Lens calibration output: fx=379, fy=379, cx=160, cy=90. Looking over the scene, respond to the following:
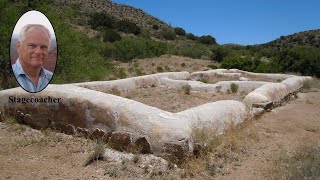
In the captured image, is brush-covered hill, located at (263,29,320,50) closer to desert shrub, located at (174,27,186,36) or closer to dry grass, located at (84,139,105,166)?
desert shrub, located at (174,27,186,36)

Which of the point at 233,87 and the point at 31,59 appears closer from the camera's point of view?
the point at 31,59

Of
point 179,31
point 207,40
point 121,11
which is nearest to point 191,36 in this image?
point 179,31

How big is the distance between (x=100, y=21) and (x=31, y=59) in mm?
30714

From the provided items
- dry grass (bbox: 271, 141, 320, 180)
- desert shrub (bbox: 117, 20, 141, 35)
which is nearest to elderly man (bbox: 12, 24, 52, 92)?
dry grass (bbox: 271, 141, 320, 180)

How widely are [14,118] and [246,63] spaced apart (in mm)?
18006

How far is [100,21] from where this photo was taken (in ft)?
121

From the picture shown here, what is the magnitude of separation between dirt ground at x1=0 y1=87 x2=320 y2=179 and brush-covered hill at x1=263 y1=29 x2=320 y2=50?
3428 cm

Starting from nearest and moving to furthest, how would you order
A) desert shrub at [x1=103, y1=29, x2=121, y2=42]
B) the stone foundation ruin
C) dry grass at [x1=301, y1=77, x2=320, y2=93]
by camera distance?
the stone foundation ruin, dry grass at [x1=301, y1=77, x2=320, y2=93], desert shrub at [x1=103, y1=29, x2=121, y2=42]

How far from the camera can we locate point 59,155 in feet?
19.0

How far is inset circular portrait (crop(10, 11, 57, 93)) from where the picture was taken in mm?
7027

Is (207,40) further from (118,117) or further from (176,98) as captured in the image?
(118,117)

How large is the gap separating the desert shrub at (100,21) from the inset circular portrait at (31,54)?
2981cm

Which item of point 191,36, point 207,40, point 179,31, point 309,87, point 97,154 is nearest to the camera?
point 97,154

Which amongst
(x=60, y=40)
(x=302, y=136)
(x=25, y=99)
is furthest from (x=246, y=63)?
(x=25, y=99)
